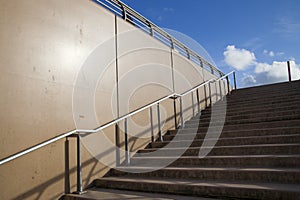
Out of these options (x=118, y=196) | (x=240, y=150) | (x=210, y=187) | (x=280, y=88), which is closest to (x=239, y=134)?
(x=240, y=150)

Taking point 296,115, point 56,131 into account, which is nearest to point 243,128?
point 296,115

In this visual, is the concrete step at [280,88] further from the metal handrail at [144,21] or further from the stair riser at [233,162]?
the stair riser at [233,162]

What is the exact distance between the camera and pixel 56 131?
282 centimetres

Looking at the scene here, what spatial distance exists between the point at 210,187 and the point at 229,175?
362 millimetres

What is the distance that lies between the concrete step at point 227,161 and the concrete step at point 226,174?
8.0 inches

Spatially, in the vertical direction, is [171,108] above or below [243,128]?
above

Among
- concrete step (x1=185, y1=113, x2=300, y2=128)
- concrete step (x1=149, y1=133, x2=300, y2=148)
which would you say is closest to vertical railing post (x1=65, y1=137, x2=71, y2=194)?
concrete step (x1=149, y1=133, x2=300, y2=148)

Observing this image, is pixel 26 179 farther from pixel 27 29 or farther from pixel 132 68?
pixel 132 68

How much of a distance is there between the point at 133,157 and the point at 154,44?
239 centimetres

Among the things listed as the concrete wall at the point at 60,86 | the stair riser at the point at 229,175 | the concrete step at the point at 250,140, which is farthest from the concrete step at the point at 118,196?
the concrete step at the point at 250,140

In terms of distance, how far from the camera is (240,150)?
3.27m

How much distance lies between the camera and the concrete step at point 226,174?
2.44m

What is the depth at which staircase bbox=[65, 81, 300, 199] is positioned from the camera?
2.38m

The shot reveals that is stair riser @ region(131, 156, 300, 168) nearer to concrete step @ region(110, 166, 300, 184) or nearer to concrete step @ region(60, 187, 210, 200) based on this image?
concrete step @ region(110, 166, 300, 184)
